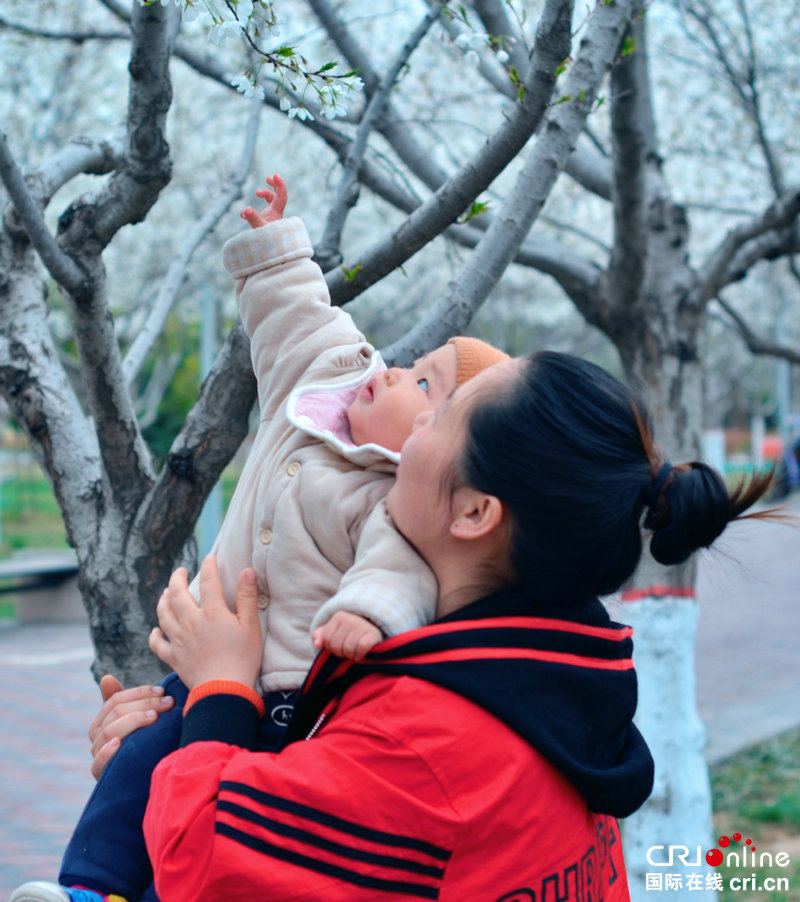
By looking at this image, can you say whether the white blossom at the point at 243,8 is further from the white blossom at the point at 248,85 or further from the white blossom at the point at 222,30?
the white blossom at the point at 248,85

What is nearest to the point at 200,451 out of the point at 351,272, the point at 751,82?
the point at 351,272

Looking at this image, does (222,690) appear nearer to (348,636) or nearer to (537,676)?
(348,636)

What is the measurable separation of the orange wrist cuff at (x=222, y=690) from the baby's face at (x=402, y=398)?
429mm

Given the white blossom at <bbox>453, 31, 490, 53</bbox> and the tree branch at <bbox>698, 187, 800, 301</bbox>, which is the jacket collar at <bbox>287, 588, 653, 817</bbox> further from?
the tree branch at <bbox>698, 187, 800, 301</bbox>

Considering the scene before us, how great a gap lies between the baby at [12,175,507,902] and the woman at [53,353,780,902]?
54 millimetres

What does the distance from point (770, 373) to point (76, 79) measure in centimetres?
3290

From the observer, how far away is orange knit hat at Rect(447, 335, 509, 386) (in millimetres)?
1472

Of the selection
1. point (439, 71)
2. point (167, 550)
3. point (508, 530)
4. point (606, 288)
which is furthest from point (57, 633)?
point (508, 530)

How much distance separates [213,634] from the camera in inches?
53.1

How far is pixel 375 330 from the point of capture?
42.9ft

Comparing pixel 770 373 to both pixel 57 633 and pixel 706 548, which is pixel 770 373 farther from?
pixel 706 548

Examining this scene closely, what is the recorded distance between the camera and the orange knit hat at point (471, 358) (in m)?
1.47

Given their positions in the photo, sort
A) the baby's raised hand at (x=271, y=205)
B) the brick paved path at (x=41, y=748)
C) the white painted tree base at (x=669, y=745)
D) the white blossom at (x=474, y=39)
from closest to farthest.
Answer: the baby's raised hand at (x=271, y=205) → the white blossom at (x=474, y=39) → the white painted tree base at (x=669, y=745) → the brick paved path at (x=41, y=748)

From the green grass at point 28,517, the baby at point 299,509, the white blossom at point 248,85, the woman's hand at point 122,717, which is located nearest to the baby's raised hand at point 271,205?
the baby at point 299,509
